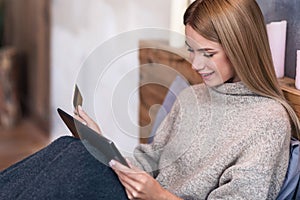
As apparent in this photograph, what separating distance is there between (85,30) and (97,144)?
6.40 ft

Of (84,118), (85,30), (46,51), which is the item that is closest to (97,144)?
(84,118)

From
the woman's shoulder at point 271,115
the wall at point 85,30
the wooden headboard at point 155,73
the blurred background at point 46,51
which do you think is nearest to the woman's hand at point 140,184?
the woman's shoulder at point 271,115

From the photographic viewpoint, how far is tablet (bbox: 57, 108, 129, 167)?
114cm

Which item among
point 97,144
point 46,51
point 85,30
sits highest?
point 97,144

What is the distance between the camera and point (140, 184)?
122 centimetres

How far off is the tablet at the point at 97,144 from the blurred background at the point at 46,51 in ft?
2.25

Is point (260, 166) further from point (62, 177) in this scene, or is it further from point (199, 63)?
point (62, 177)

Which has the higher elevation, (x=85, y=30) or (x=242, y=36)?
(x=242, y=36)

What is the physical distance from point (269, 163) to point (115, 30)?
1.63m

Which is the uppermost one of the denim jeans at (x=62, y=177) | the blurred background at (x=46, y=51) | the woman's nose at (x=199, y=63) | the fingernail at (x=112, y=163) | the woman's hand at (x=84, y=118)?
the woman's nose at (x=199, y=63)

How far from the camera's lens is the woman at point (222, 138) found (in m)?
1.23

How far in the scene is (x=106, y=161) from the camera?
127 cm

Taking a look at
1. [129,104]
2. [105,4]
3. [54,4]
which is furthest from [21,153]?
[129,104]

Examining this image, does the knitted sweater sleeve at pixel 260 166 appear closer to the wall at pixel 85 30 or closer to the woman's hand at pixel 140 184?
the woman's hand at pixel 140 184
